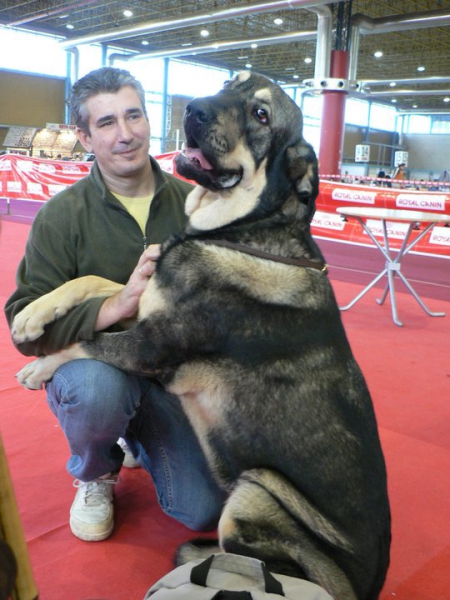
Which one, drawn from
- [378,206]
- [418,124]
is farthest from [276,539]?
[418,124]

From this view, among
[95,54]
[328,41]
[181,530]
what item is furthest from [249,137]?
[95,54]

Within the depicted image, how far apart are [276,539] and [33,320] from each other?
3.21 feet

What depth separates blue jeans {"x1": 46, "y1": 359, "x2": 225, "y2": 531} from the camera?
187 cm

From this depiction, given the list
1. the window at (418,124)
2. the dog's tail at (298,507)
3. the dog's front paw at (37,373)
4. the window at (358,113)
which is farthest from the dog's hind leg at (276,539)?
the window at (418,124)

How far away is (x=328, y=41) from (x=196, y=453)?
1406cm

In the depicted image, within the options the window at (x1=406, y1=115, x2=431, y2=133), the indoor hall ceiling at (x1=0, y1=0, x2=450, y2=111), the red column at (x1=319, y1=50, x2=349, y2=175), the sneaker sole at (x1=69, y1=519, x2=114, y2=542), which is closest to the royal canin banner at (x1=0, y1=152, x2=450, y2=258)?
the sneaker sole at (x1=69, y1=519, x2=114, y2=542)

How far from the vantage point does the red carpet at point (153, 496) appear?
187 cm

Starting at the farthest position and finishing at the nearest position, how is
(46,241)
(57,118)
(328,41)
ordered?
(57,118) < (328,41) < (46,241)

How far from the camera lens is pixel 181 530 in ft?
7.03

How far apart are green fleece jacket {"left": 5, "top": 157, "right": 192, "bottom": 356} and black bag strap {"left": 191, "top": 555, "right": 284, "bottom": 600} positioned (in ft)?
2.76

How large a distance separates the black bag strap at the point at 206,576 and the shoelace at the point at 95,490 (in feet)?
2.61

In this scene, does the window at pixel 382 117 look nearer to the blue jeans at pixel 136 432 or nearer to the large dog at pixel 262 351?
the large dog at pixel 262 351

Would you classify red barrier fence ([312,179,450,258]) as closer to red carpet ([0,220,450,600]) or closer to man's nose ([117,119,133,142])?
red carpet ([0,220,450,600])

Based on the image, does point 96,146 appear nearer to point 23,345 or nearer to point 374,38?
point 23,345
